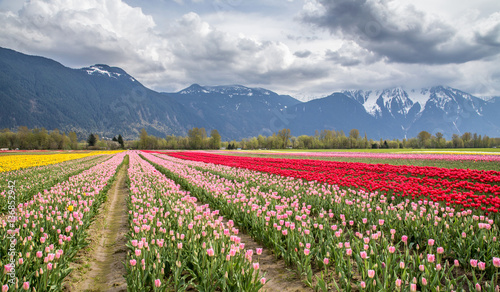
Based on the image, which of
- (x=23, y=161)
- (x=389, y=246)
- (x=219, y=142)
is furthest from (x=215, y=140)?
(x=389, y=246)

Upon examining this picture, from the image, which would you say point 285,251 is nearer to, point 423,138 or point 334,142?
point 334,142

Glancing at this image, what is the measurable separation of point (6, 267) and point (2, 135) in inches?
5794

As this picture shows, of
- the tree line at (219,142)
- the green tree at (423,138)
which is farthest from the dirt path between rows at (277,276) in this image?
the green tree at (423,138)

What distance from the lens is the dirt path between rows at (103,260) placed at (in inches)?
188

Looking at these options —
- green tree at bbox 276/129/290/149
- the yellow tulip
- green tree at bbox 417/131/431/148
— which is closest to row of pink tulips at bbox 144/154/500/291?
the yellow tulip

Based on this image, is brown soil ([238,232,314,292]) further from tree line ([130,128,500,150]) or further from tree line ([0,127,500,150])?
tree line ([130,128,500,150])

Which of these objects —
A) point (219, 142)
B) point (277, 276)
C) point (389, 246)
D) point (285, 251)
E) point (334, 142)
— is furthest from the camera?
point (334, 142)

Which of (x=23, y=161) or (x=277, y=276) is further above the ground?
(x=23, y=161)

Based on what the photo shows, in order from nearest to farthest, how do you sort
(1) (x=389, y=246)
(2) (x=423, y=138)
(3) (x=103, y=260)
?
(1) (x=389, y=246) → (3) (x=103, y=260) → (2) (x=423, y=138)

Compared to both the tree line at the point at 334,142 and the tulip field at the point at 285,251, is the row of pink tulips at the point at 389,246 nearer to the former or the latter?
the tulip field at the point at 285,251

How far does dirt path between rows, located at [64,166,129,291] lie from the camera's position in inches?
188

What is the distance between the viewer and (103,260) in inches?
230

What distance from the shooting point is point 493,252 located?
4.47 m

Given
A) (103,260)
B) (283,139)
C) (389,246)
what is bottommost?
(103,260)
